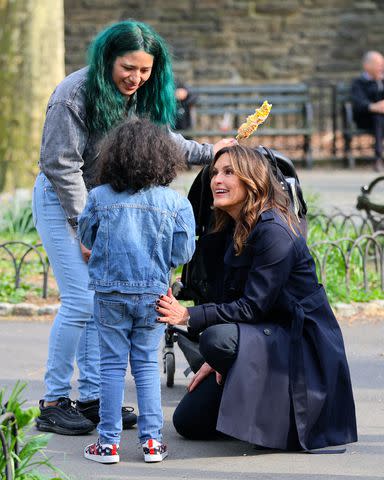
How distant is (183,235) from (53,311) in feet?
10.5

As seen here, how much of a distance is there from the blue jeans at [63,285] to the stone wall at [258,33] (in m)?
15.3

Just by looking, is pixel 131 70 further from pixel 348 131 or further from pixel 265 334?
pixel 348 131

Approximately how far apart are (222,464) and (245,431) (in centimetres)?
17

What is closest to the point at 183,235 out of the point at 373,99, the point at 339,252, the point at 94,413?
the point at 94,413

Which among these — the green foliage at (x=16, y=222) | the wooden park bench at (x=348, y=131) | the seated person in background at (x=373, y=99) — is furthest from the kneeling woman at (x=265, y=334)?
the wooden park bench at (x=348, y=131)

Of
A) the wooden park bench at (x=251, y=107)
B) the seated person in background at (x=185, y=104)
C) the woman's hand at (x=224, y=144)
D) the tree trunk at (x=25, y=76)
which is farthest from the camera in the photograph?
the wooden park bench at (x=251, y=107)

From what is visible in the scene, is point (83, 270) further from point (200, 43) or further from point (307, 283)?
point (200, 43)

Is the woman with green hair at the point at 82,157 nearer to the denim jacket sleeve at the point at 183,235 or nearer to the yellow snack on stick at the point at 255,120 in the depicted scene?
the yellow snack on stick at the point at 255,120

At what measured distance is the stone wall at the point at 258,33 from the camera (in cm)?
2036

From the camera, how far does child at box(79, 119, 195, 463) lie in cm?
464

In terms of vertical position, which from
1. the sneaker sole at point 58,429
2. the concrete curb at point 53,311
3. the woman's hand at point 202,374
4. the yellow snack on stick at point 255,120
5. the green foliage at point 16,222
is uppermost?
the yellow snack on stick at point 255,120

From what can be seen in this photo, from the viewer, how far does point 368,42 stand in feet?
67.1

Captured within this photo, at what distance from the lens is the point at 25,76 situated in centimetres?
1116

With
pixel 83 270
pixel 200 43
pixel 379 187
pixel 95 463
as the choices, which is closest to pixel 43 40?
pixel 379 187
